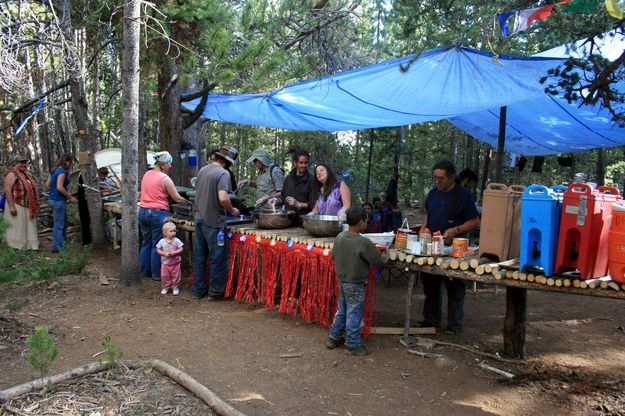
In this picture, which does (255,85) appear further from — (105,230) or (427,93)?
(105,230)

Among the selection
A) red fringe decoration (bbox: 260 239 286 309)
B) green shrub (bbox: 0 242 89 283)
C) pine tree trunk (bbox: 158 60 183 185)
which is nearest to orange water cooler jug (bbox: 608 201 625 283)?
red fringe decoration (bbox: 260 239 286 309)

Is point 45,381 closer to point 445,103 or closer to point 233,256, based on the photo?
point 233,256

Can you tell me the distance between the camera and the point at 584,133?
7516 millimetres

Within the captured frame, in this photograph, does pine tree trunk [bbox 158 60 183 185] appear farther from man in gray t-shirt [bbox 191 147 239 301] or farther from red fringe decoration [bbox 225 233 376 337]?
red fringe decoration [bbox 225 233 376 337]

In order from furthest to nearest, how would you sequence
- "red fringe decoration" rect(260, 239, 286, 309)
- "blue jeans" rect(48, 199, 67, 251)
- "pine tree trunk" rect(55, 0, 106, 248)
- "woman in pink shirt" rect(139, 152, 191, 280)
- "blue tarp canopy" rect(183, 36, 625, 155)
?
1. "blue jeans" rect(48, 199, 67, 251)
2. "pine tree trunk" rect(55, 0, 106, 248)
3. "woman in pink shirt" rect(139, 152, 191, 280)
4. "red fringe decoration" rect(260, 239, 286, 309)
5. "blue tarp canopy" rect(183, 36, 625, 155)

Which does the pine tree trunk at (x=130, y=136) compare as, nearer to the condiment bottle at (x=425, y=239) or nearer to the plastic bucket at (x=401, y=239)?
the plastic bucket at (x=401, y=239)

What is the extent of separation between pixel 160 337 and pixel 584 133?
6.82 meters

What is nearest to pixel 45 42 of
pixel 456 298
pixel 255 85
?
pixel 255 85

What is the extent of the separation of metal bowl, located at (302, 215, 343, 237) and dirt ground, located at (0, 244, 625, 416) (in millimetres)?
973

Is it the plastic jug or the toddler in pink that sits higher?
the plastic jug

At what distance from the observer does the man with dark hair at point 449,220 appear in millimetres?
4422

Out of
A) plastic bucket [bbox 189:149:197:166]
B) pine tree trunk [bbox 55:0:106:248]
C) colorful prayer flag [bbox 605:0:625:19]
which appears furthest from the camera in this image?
plastic bucket [bbox 189:149:197:166]

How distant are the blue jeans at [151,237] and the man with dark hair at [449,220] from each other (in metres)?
3.53

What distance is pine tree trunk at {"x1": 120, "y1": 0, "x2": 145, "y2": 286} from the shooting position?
18.0 feet
